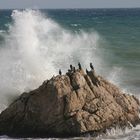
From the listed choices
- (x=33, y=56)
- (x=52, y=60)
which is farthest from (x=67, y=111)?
(x=52, y=60)

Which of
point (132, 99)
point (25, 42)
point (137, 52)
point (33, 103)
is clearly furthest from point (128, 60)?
point (33, 103)

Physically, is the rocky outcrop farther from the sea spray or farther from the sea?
the sea spray

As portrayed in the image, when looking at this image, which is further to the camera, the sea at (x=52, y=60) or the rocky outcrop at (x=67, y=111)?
the sea at (x=52, y=60)

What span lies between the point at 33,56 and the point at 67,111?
16766 mm

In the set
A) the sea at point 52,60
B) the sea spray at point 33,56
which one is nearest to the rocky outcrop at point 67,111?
the sea at point 52,60

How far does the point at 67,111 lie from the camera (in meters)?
25.2

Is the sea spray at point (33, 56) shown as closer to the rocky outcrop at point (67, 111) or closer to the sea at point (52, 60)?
the sea at point (52, 60)

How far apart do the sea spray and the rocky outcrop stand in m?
4.99

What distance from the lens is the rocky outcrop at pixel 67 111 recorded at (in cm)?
2505

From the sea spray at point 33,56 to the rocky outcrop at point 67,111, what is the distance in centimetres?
499

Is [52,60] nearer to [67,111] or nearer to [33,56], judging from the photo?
[33,56]

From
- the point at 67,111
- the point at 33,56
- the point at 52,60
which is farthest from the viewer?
the point at 52,60

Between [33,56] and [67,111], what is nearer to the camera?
[67,111]

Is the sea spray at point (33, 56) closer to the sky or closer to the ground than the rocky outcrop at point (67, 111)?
closer to the sky
